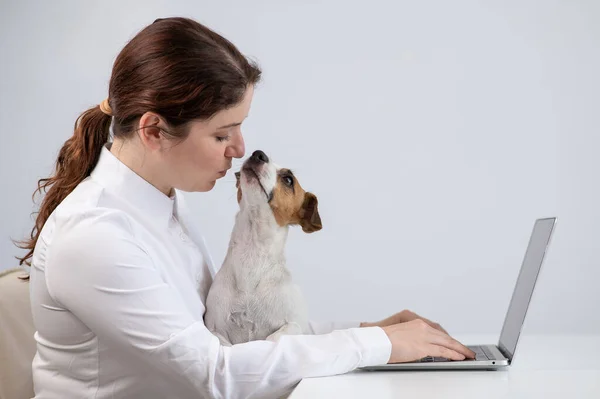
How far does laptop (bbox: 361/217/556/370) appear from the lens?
1.23 meters

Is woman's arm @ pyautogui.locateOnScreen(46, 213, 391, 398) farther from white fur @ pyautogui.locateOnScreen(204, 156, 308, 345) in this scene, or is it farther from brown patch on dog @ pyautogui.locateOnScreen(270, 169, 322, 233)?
brown patch on dog @ pyautogui.locateOnScreen(270, 169, 322, 233)

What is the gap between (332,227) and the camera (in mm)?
4078

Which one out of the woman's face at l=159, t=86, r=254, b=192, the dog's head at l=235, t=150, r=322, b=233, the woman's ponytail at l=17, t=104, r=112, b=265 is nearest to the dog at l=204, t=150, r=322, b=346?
the dog's head at l=235, t=150, r=322, b=233

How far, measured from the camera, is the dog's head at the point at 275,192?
5.92 ft

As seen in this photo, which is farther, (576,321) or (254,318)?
(576,321)

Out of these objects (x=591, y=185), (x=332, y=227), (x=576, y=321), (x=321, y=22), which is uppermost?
(x=321, y=22)

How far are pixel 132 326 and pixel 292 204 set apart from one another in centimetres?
70

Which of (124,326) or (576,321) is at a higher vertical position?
(124,326)

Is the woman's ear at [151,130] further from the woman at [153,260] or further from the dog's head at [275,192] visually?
the dog's head at [275,192]

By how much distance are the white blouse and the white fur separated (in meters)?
0.09

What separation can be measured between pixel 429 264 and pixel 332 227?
1.84 ft

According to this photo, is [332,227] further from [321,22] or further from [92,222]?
[92,222]

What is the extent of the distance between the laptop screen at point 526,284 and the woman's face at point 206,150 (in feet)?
1.98

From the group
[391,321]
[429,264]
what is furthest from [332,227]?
[391,321]
